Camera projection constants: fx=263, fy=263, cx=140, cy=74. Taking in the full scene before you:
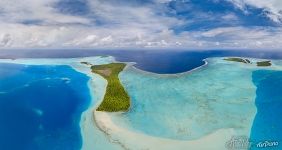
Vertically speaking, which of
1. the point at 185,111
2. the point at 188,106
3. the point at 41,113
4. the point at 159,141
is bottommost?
the point at 159,141

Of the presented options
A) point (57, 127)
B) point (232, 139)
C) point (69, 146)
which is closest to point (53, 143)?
point (69, 146)

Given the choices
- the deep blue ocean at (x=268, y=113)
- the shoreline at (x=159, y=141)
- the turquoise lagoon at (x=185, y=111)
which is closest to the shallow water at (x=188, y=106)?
the turquoise lagoon at (x=185, y=111)

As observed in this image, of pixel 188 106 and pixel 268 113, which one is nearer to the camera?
pixel 268 113

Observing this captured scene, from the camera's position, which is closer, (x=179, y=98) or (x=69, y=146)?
(x=69, y=146)

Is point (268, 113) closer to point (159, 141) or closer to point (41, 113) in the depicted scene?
point (159, 141)

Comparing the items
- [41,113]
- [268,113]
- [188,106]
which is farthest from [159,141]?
[41,113]

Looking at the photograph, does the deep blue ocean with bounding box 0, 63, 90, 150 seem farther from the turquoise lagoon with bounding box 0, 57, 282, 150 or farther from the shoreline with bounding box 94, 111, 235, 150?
the shoreline with bounding box 94, 111, 235, 150

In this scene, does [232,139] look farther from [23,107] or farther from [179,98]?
[23,107]
